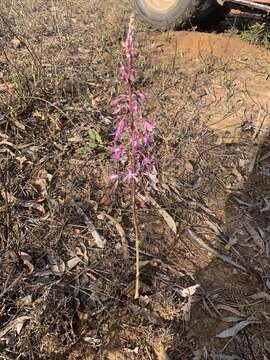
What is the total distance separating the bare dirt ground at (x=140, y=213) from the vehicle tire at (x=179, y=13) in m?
0.50

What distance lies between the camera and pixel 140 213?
3.19 m

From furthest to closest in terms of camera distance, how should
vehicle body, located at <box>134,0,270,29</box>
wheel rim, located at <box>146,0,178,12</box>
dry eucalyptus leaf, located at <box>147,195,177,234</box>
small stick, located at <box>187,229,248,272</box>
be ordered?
wheel rim, located at <box>146,0,178,12</box> → vehicle body, located at <box>134,0,270,29</box> → dry eucalyptus leaf, located at <box>147,195,177,234</box> → small stick, located at <box>187,229,248,272</box>

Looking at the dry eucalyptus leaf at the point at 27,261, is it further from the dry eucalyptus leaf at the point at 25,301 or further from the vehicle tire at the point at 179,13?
the vehicle tire at the point at 179,13

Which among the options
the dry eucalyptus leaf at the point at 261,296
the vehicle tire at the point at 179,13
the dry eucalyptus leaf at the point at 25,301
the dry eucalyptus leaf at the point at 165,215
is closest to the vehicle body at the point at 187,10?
the vehicle tire at the point at 179,13

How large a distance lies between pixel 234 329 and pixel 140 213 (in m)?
1.06

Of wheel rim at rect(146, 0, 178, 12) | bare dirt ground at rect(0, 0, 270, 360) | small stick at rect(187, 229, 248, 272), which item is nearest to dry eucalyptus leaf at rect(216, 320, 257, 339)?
bare dirt ground at rect(0, 0, 270, 360)

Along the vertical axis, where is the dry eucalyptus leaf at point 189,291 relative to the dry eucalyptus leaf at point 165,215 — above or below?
below

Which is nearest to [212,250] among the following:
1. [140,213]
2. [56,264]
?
[140,213]

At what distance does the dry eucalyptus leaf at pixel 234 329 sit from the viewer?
2.55 metres

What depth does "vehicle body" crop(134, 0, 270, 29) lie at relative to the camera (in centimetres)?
501

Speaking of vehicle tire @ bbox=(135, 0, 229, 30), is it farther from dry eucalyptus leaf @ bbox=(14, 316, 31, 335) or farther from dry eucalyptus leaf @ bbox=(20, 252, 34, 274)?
dry eucalyptus leaf @ bbox=(14, 316, 31, 335)

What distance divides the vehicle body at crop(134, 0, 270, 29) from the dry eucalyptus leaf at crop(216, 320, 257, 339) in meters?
3.53

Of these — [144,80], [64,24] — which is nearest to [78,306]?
[144,80]

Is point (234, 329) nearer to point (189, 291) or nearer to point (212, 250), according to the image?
point (189, 291)
